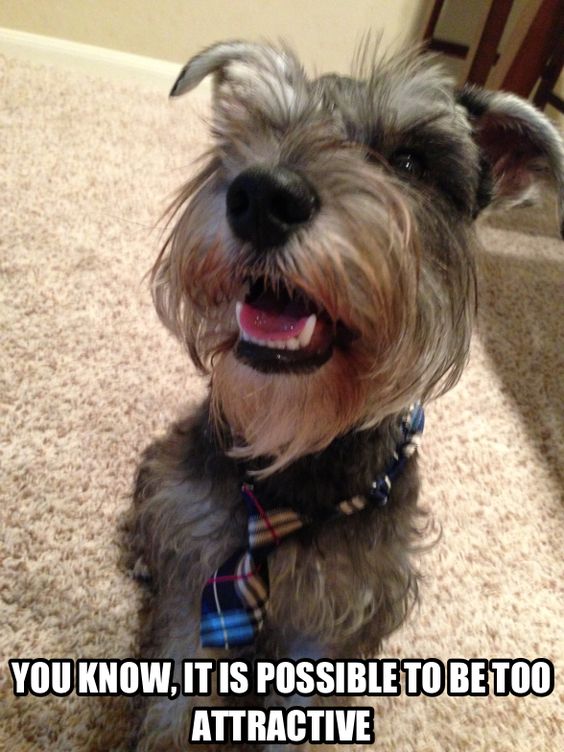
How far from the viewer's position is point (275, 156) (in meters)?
0.55

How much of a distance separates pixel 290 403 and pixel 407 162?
13.0 inches

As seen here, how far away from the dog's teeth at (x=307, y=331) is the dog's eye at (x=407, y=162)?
23 centimetres

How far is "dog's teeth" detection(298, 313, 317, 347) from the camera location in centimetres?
59

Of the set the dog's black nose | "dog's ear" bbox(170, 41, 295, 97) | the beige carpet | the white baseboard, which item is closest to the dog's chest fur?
the beige carpet

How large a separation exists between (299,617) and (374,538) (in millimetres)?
159

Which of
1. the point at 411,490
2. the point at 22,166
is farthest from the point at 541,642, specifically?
the point at 22,166

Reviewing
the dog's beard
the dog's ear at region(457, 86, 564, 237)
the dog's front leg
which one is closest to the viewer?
the dog's beard

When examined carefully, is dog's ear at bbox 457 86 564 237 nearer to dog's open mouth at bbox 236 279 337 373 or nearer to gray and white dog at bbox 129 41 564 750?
gray and white dog at bbox 129 41 564 750

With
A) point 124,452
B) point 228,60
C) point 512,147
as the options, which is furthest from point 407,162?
point 124,452

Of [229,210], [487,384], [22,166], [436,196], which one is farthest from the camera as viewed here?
[22,166]

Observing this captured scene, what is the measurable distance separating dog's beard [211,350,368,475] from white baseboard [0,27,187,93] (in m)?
2.31

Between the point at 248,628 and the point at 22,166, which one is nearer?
the point at 248,628

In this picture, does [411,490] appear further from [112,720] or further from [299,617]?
[112,720]

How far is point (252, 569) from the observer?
747mm
